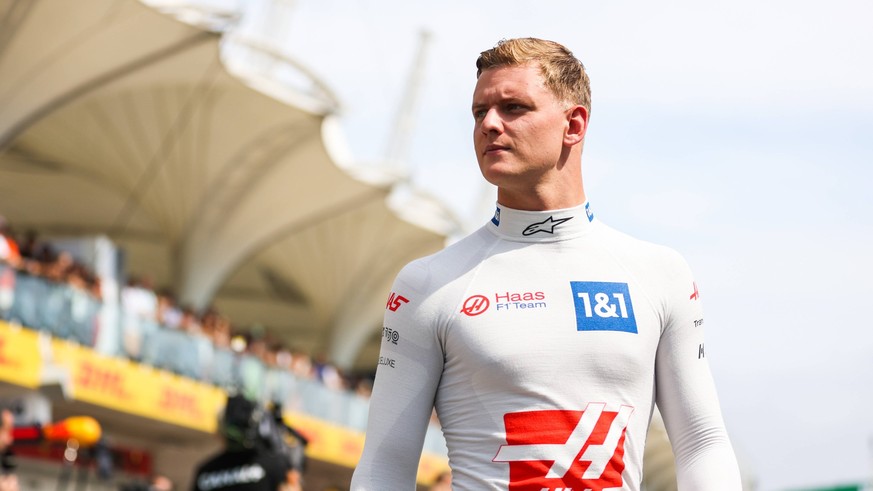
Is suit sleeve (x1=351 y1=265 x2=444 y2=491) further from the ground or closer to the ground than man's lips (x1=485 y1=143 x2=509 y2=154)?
closer to the ground

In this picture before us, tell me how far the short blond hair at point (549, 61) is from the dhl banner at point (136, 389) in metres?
16.0

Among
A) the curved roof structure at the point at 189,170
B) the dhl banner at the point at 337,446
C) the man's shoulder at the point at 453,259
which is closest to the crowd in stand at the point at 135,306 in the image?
the dhl banner at the point at 337,446

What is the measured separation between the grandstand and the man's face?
5750mm

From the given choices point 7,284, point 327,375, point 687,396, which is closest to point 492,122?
point 687,396

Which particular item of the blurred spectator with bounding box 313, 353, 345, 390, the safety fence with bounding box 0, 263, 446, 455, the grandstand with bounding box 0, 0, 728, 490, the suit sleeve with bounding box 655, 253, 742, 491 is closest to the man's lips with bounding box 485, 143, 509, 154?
the suit sleeve with bounding box 655, 253, 742, 491

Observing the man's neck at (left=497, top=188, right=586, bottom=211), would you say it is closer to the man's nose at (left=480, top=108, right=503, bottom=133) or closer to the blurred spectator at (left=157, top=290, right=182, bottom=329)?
the man's nose at (left=480, top=108, right=503, bottom=133)

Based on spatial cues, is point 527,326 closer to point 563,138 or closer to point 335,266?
point 563,138

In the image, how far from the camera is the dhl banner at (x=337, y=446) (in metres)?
26.0

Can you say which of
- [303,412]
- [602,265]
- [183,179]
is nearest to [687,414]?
[602,265]

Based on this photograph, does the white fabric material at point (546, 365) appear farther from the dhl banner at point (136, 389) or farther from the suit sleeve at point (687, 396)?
the dhl banner at point (136, 389)

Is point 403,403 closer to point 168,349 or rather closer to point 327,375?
point 168,349

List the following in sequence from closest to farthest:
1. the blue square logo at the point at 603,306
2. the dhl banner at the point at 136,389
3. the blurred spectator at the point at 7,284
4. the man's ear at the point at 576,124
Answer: the blue square logo at the point at 603,306 < the man's ear at the point at 576,124 < the blurred spectator at the point at 7,284 < the dhl banner at the point at 136,389

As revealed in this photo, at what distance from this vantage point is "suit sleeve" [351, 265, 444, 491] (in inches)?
114

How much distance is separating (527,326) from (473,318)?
123 mm
